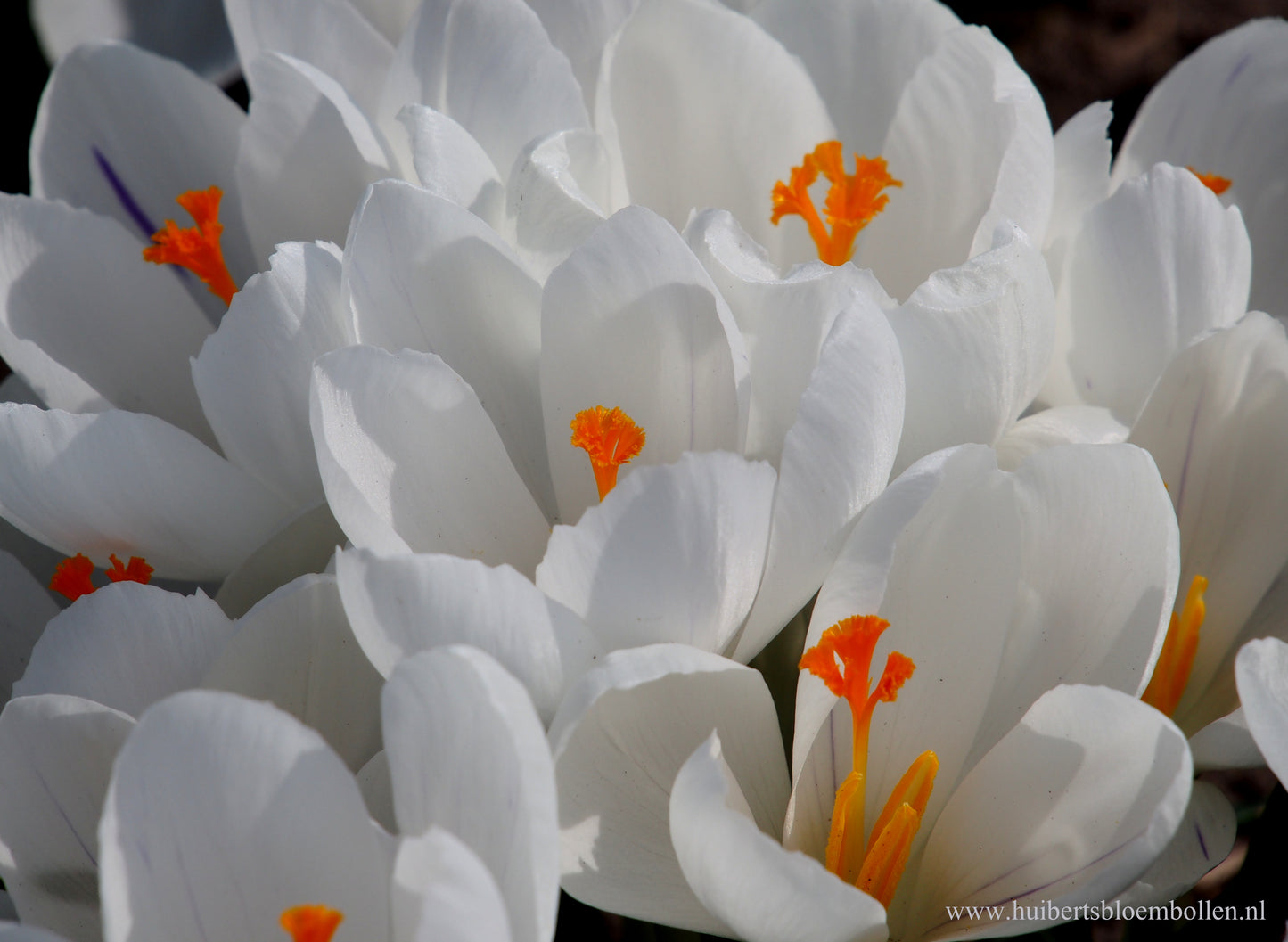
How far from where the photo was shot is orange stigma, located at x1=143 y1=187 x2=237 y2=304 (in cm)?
45

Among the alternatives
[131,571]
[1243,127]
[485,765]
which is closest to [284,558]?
[131,571]

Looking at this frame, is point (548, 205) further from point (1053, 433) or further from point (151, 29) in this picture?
point (151, 29)

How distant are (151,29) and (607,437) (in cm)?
38

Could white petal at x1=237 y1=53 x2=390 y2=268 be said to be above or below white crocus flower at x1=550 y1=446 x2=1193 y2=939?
above

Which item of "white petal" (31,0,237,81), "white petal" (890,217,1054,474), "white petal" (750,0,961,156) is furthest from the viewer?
"white petal" (31,0,237,81)

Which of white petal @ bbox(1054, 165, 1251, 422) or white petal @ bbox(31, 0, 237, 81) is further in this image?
white petal @ bbox(31, 0, 237, 81)

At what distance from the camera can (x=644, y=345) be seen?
1.27 ft

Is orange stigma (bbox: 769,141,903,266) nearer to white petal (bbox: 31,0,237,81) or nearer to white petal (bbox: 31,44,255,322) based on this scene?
white petal (bbox: 31,44,255,322)

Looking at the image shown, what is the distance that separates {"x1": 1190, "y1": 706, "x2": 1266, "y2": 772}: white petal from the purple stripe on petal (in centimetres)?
42

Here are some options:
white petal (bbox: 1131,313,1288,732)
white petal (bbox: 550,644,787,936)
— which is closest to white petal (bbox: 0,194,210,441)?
white petal (bbox: 550,644,787,936)

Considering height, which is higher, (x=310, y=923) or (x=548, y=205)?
(x=548, y=205)

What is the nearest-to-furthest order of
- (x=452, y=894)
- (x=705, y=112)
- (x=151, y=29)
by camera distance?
1. (x=452, y=894)
2. (x=705, y=112)
3. (x=151, y=29)

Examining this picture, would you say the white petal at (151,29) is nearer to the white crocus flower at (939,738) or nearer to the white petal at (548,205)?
the white petal at (548,205)

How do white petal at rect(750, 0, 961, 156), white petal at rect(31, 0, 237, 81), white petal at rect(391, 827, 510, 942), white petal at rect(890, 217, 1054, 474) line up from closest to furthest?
1. white petal at rect(391, 827, 510, 942)
2. white petal at rect(890, 217, 1054, 474)
3. white petal at rect(750, 0, 961, 156)
4. white petal at rect(31, 0, 237, 81)
